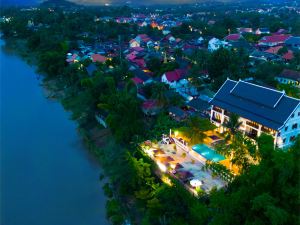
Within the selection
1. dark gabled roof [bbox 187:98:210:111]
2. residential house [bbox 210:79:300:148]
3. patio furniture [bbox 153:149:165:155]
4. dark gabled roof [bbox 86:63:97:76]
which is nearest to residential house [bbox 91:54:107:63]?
dark gabled roof [bbox 86:63:97:76]

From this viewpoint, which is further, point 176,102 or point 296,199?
point 176,102

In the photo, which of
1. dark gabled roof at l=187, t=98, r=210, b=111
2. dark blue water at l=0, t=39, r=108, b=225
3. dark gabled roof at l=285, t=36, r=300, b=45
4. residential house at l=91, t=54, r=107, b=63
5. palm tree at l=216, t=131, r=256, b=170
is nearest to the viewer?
palm tree at l=216, t=131, r=256, b=170

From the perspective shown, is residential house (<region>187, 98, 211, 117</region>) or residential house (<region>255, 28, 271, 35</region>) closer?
residential house (<region>187, 98, 211, 117</region>)

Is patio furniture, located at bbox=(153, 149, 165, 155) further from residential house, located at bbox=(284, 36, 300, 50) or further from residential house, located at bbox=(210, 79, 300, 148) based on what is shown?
residential house, located at bbox=(284, 36, 300, 50)

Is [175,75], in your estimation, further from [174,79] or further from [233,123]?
[233,123]

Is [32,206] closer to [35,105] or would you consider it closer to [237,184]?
[237,184]

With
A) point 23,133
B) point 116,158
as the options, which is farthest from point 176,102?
point 23,133

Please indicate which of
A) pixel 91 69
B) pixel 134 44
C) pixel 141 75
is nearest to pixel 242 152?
pixel 141 75
